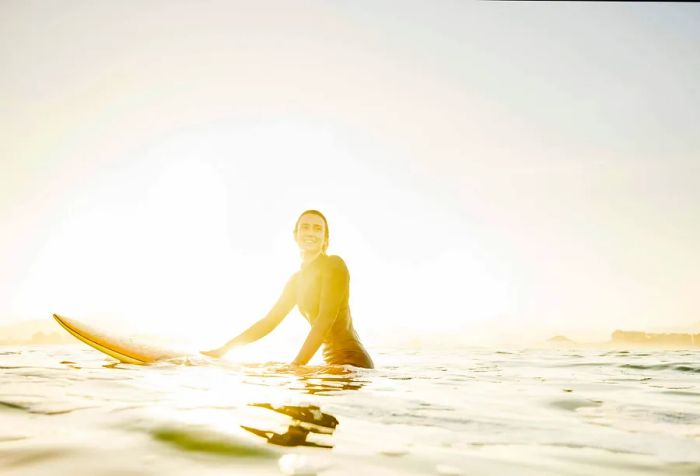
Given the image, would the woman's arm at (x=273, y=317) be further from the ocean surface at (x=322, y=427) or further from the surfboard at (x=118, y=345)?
the ocean surface at (x=322, y=427)

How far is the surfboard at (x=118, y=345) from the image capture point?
602 cm

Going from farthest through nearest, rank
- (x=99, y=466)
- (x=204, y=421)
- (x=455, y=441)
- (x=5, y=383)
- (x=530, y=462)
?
(x=5, y=383) < (x=204, y=421) < (x=455, y=441) < (x=530, y=462) < (x=99, y=466)

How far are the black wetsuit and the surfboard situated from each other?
1.72 metres

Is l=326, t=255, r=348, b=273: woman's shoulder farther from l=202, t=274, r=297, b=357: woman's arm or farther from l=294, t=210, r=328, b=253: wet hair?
l=202, t=274, r=297, b=357: woman's arm

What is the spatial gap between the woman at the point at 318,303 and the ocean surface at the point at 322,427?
93 centimetres

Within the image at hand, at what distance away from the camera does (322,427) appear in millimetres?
2662

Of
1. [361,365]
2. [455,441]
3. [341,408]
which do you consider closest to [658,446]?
[455,441]

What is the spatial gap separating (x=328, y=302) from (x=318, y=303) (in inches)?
16.2

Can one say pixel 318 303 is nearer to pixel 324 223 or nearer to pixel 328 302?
pixel 328 302

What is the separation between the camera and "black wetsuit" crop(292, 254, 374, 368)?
5.78 m

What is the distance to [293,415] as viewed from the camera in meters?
2.89

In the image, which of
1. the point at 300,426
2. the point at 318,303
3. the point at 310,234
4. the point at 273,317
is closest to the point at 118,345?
the point at 273,317

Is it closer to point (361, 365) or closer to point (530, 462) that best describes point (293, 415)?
point (530, 462)

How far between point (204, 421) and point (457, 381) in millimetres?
3577
